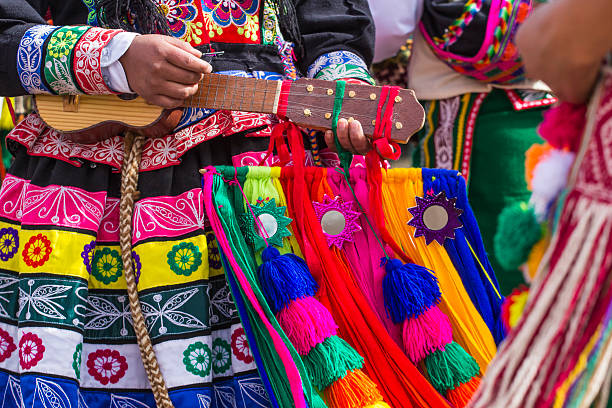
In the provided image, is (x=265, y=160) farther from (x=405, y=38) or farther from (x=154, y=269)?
(x=405, y=38)

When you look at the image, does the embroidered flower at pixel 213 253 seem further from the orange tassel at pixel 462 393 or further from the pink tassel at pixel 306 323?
the orange tassel at pixel 462 393

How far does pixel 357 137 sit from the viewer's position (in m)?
1.26

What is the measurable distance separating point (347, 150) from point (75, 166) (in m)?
0.56

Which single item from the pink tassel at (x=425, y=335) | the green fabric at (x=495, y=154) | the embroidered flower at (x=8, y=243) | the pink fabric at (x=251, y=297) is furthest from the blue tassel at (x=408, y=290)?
the green fabric at (x=495, y=154)

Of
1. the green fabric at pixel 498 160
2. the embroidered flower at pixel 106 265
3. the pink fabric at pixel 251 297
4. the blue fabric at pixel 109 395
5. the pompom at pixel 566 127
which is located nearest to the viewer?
the pompom at pixel 566 127

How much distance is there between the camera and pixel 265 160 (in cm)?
130

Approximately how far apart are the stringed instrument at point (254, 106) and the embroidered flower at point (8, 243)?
0.76 ft

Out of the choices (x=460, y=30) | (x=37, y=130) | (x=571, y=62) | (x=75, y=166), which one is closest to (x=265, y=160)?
(x=75, y=166)

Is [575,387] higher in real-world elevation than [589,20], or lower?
lower

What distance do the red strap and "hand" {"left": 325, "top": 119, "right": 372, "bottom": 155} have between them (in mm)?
115

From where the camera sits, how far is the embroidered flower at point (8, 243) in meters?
1.26

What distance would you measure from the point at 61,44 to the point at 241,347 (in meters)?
0.69

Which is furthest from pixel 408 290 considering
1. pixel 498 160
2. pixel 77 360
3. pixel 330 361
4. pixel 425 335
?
pixel 498 160

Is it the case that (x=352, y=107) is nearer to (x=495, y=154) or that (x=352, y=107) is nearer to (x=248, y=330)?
(x=248, y=330)
